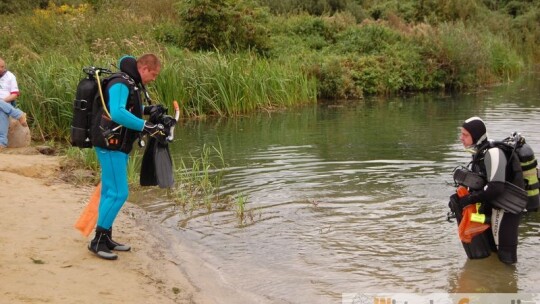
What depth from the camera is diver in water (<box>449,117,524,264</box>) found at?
597 cm

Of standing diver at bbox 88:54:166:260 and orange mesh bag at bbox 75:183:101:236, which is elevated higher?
standing diver at bbox 88:54:166:260

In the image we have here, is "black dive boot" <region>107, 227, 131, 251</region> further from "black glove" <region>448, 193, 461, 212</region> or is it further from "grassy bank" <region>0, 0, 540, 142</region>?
"grassy bank" <region>0, 0, 540, 142</region>

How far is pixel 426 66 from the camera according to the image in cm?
2464

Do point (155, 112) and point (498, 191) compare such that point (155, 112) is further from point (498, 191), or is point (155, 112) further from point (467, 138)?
point (498, 191)

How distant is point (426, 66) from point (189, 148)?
13.8 m

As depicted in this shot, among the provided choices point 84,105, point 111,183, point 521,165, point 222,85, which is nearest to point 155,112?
point 84,105

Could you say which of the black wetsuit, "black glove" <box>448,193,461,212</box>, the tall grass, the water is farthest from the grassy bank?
the black wetsuit

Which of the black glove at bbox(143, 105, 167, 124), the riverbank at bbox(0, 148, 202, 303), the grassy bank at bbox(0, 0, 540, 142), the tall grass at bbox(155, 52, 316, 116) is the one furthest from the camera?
the tall grass at bbox(155, 52, 316, 116)

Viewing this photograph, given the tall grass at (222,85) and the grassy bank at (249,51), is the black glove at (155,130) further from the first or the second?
the tall grass at (222,85)

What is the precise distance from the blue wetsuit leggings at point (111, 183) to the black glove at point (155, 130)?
12.5 inches

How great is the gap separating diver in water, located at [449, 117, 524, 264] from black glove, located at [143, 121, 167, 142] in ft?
9.15

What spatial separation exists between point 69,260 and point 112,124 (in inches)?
49.8

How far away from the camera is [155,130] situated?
19.7ft

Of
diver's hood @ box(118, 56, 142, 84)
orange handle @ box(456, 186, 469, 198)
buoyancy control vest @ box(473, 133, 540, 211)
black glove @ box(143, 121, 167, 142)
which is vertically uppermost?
diver's hood @ box(118, 56, 142, 84)
